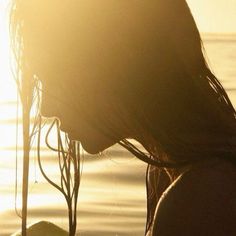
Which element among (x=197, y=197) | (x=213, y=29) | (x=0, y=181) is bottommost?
(x=213, y=29)

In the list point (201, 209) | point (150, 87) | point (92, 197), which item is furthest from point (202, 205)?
point (92, 197)

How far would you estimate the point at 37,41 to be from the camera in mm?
3723

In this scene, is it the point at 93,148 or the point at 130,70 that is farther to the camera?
the point at 93,148

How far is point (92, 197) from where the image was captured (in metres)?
11.6

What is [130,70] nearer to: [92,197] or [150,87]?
[150,87]

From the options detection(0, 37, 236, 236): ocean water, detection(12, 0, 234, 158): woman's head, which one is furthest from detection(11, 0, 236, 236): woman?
detection(0, 37, 236, 236): ocean water

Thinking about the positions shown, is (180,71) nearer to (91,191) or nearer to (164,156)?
(164,156)

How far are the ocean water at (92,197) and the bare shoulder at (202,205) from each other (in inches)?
222

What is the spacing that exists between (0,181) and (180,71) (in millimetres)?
8947

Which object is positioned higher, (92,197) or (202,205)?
(202,205)

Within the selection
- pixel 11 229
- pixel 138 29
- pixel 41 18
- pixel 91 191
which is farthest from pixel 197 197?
pixel 91 191

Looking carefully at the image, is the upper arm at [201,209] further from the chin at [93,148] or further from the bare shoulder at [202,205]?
the chin at [93,148]

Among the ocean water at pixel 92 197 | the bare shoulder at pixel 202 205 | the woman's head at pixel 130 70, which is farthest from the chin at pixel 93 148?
the ocean water at pixel 92 197

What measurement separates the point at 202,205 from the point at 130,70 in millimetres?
460
